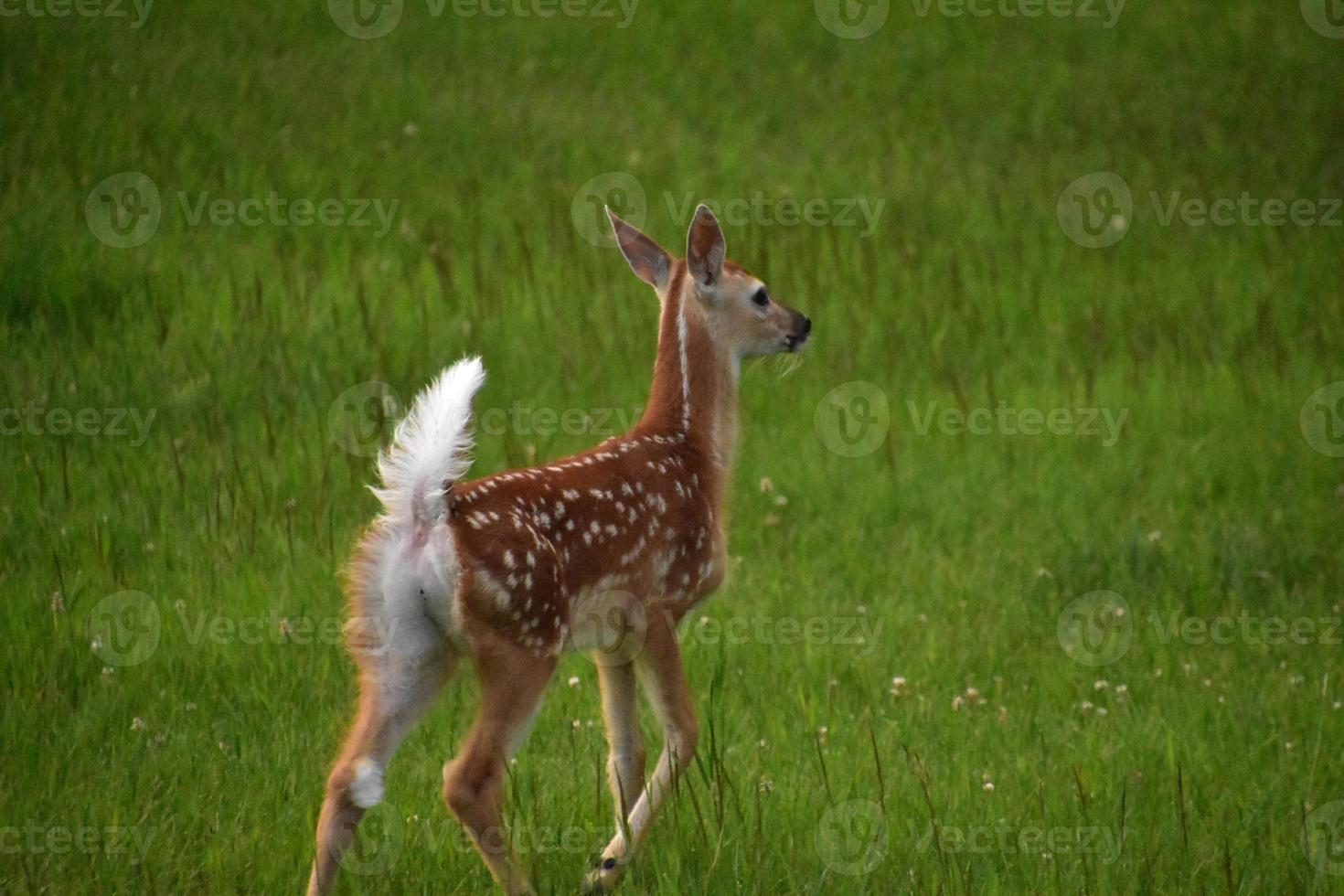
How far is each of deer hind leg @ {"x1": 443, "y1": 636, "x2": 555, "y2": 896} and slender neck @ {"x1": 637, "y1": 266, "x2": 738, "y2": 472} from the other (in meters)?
1.47

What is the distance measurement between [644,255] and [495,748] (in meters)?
2.36

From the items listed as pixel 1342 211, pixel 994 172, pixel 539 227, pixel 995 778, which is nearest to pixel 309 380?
pixel 539 227

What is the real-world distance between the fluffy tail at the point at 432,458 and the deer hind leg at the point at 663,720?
1038 millimetres

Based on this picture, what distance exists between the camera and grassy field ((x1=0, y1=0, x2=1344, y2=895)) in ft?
17.9

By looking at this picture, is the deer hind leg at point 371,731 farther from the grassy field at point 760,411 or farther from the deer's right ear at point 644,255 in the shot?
the deer's right ear at point 644,255

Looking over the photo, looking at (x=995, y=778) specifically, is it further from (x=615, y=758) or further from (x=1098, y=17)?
(x=1098, y=17)

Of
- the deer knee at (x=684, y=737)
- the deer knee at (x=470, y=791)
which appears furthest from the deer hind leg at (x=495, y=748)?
the deer knee at (x=684, y=737)

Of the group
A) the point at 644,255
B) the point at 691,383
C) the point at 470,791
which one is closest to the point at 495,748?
the point at 470,791

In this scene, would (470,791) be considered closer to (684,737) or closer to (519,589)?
(519,589)

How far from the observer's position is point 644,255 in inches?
247

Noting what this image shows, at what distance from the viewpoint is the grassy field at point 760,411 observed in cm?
546

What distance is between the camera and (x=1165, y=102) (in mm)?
13977

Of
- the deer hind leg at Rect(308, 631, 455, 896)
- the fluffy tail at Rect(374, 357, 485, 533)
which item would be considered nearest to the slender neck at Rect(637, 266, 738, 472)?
the fluffy tail at Rect(374, 357, 485, 533)

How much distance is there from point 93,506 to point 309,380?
1.63 m
